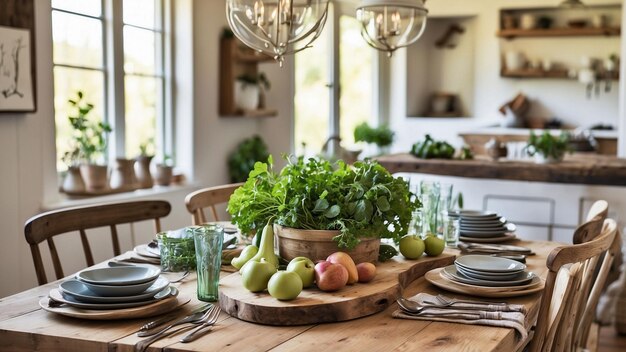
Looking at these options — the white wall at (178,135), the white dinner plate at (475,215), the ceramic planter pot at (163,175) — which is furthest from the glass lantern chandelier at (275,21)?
the ceramic planter pot at (163,175)

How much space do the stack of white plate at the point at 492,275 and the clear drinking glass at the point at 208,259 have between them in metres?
0.65

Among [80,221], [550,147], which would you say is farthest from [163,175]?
[550,147]

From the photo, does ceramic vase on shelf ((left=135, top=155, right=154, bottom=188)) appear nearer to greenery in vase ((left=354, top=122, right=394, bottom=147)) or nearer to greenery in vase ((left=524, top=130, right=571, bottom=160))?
greenery in vase ((left=524, top=130, right=571, bottom=160))

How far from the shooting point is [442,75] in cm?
851

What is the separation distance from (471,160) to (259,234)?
271cm

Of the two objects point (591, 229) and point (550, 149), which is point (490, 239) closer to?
point (591, 229)

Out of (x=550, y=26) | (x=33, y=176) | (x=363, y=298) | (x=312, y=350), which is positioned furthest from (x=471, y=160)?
(x=550, y=26)

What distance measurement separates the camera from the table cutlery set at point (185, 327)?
Result: 66.4 inches

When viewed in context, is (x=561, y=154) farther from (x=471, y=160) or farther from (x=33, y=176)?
(x=33, y=176)

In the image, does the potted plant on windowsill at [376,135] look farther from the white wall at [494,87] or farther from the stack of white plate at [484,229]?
the stack of white plate at [484,229]

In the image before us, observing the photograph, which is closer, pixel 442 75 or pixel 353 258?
pixel 353 258

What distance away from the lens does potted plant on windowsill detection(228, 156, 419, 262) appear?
2.12 m

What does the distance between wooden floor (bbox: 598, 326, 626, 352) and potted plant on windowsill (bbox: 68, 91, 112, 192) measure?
262cm

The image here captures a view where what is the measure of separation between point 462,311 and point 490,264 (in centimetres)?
37
